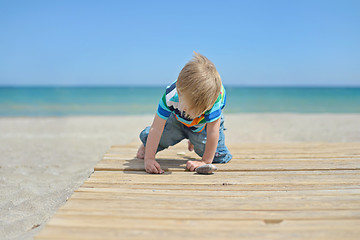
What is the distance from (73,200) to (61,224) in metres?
0.32

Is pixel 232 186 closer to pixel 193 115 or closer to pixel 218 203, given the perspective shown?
pixel 218 203

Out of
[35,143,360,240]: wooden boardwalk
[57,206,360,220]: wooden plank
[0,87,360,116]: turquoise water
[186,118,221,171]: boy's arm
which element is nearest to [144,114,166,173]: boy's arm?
[35,143,360,240]: wooden boardwalk

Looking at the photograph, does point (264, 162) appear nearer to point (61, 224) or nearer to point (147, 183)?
point (147, 183)

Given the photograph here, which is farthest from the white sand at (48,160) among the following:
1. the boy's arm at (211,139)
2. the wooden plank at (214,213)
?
the boy's arm at (211,139)

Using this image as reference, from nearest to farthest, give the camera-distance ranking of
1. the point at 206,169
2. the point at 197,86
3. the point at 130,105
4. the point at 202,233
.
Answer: the point at 202,233, the point at 197,86, the point at 206,169, the point at 130,105

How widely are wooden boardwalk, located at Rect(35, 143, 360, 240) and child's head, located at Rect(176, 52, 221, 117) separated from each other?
1.86ft

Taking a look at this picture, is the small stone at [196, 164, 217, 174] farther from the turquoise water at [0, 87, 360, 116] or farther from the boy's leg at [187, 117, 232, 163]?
the turquoise water at [0, 87, 360, 116]

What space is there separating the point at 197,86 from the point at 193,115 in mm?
250

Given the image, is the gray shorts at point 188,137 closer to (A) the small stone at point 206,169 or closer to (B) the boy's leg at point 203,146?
(B) the boy's leg at point 203,146

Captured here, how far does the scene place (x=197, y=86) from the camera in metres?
2.09

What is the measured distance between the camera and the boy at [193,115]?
6.97 ft

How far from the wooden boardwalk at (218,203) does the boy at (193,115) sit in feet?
0.54

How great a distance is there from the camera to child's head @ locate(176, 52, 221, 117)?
210 cm

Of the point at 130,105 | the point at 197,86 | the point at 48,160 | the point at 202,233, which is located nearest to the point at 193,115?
the point at 197,86
